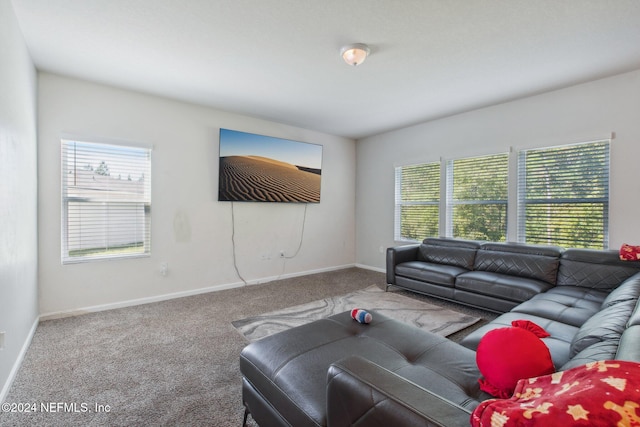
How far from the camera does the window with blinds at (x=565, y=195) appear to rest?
3100 mm

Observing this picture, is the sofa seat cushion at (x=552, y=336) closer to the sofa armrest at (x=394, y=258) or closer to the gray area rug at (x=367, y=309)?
the gray area rug at (x=367, y=309)

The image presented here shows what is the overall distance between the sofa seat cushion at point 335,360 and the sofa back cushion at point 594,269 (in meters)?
2.07

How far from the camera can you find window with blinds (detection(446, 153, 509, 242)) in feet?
12.5

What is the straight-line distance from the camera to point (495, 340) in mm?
1090

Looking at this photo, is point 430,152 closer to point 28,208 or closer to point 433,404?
point 433,404

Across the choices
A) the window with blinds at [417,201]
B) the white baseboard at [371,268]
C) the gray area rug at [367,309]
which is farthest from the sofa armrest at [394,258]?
the white baseboard at [371,268]

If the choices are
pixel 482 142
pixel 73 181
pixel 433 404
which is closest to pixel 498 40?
pixel 482 142

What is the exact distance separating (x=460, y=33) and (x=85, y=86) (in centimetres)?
366

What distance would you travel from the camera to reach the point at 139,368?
6.75 ft

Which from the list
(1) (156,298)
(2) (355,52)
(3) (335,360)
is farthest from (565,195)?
(1) (156,298)

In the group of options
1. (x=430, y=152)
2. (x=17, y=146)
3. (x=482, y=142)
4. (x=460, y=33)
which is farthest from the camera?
(x=430, y=152)

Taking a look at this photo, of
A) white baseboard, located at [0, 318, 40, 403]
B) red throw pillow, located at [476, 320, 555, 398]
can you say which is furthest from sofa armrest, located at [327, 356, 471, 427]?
white baseboard, located at [0, 318, 40, 403]

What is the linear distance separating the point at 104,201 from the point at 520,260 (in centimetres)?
461

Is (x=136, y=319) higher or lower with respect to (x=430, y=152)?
lower
